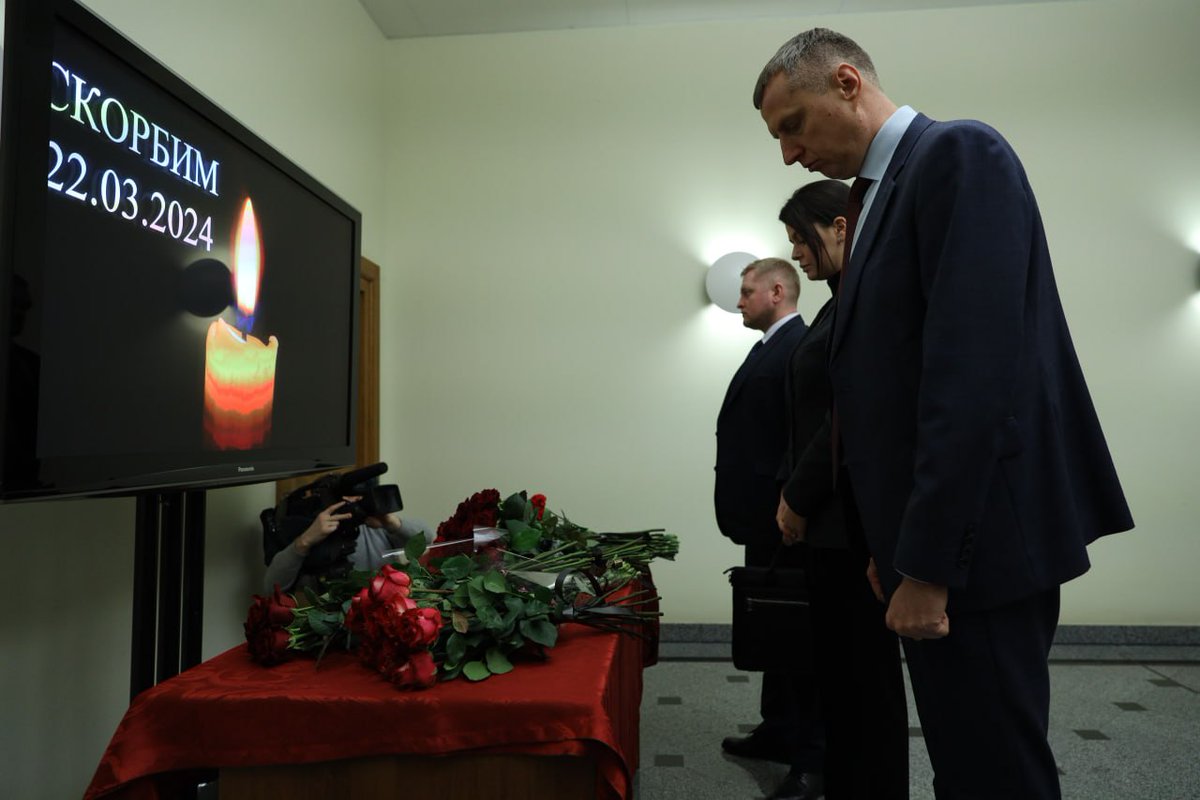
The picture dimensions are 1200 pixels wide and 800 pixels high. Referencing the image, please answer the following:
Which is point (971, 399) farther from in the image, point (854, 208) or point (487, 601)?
point (487, 601)

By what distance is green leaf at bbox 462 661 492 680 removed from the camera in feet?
4.07

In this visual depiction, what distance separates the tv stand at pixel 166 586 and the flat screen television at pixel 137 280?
121 mm

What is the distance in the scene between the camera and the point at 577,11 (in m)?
4.43

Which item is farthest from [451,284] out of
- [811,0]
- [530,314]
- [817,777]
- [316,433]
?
[817,777]

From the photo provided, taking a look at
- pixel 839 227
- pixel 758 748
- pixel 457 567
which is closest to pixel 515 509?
pixel 457 567

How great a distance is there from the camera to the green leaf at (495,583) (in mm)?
1348

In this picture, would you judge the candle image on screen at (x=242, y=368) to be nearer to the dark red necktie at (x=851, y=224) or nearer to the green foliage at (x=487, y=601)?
the green foliage at (x=487, y=601)

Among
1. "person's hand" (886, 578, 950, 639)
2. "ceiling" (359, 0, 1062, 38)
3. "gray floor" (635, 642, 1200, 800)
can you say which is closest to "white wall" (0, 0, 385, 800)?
"ceiling" (359, 0, 1062, 38)

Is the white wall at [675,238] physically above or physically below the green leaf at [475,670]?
above

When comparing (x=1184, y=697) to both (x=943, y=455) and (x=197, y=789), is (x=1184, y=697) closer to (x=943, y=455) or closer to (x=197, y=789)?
(x=943, y=455)

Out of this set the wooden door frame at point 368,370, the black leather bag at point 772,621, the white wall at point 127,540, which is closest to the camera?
the white wall at point 127,540

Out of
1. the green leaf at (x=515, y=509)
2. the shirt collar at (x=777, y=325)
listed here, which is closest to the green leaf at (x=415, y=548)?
the green leaf at (x=515, y=509)

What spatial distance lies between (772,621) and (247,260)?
65.4 inches

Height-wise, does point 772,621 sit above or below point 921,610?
below
